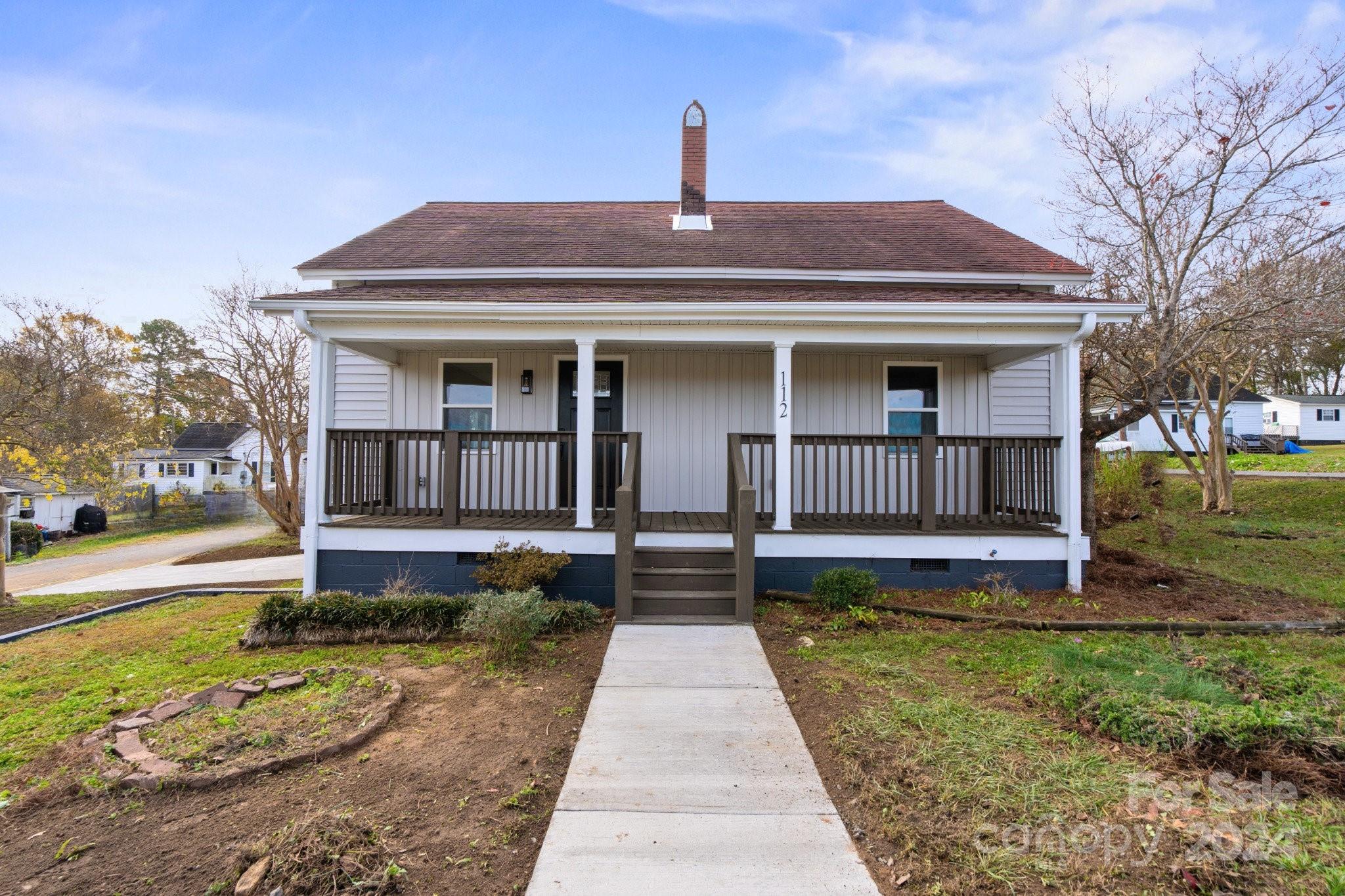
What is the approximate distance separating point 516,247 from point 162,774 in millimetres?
7369

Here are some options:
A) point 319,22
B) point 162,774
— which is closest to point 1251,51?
point 162,774

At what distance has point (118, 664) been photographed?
4.72 metres

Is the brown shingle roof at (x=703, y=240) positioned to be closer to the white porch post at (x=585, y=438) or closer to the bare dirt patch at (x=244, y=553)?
the white porch post at (x=585, y=438)

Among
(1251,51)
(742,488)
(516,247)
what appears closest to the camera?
(742,488)

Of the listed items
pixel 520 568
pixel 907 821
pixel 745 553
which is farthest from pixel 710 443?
pixel 907 821

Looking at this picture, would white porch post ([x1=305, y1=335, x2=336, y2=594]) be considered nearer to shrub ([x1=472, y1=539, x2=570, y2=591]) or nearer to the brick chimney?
shrub ([x1=472, y1=539, x2=570, y2=591])

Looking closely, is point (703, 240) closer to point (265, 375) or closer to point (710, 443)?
point (710, 443)

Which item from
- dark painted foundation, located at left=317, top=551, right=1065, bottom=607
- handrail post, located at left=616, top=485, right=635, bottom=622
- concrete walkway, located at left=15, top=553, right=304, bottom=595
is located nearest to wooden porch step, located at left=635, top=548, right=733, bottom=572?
dark painted foundation, located at left=317, top=551, right=1065, bottom=607

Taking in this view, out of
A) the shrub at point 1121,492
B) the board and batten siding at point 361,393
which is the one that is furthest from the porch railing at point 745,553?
the shrub at point 1121,492

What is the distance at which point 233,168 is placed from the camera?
13.9 m

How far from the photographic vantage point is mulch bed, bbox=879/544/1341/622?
5.73 metres

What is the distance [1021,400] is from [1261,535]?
6.44 metres

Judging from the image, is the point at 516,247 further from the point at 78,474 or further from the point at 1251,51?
the point at 78,474

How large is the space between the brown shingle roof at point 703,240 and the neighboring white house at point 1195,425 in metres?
24.6
